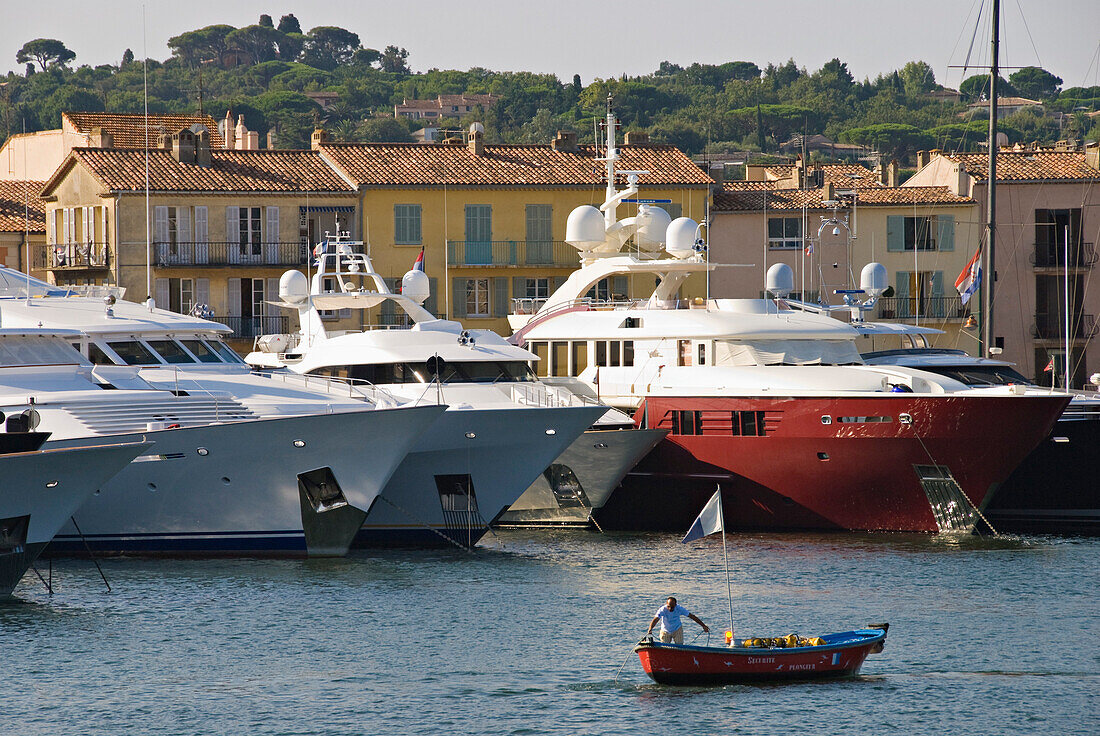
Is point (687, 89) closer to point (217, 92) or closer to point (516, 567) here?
point (217, 92)

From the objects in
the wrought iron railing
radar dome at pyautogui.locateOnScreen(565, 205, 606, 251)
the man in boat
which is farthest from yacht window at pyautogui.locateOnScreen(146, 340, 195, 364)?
the wrought iron railing

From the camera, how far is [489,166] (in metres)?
52.0

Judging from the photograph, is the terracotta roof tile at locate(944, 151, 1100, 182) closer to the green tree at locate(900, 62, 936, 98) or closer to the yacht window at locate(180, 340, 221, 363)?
the yacht window at locate(180, 340, 221, 363)

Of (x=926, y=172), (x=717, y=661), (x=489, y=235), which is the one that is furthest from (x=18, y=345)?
(x=926, y=172)

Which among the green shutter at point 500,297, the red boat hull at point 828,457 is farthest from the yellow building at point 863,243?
the red boat hull at point 828,457

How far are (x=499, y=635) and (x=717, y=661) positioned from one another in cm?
417

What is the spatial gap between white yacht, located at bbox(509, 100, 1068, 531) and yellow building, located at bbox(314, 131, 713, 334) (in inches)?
500

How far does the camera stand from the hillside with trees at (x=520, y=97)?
127 m

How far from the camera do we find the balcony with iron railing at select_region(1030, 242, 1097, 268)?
54969 mm

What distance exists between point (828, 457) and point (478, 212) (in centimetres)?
2096

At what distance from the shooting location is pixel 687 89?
512ft

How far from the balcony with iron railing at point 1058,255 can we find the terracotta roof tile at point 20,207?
3435 centimetres

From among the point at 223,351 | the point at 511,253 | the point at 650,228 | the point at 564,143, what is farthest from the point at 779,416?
the point at 564,143

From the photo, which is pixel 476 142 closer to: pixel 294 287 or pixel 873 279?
pixel 873 279
